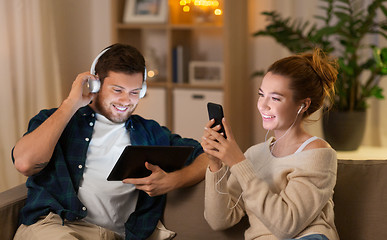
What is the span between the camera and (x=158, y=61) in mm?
4578

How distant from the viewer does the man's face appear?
1.95 meters

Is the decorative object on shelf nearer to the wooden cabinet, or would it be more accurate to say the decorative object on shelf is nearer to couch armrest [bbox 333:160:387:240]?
the wooden cabinet

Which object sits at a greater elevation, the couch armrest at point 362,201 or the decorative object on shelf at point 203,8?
the decorative object on shelf at point 203,8

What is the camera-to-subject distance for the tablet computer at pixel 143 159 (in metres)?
1.80

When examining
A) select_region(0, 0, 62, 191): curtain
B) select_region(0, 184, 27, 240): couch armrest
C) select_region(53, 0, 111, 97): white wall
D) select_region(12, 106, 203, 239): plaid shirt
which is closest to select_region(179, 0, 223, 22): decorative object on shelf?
select_region(53, 0, 111, 97): white wall

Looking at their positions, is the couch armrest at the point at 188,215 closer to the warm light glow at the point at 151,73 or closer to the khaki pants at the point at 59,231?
the khaki pants at the point at 59,231

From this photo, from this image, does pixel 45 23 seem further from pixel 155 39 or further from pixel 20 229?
pixel 20 229

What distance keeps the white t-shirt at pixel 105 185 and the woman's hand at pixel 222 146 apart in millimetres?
411

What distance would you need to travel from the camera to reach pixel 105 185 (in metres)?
1.96

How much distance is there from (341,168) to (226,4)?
2.21m

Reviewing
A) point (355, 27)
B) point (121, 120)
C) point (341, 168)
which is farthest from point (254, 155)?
point (355, 27)

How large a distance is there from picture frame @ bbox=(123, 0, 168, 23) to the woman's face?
2571 millimetres

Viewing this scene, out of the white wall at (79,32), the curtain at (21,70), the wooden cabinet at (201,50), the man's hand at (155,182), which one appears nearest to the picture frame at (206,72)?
the wooden cabinet at (201,50)

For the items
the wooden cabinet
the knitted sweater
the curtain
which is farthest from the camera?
the wooden cabinet
